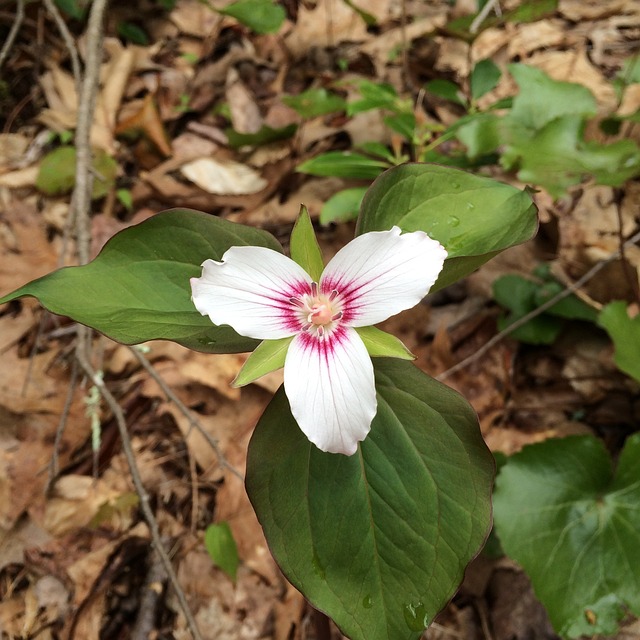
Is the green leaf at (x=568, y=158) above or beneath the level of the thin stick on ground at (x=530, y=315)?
above

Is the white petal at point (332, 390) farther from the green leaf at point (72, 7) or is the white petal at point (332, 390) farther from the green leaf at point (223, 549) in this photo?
the green leaf at point (72, 7)

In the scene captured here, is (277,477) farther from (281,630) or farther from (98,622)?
(98,622)

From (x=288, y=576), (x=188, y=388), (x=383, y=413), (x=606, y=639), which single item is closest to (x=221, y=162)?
(x=188, y=388)

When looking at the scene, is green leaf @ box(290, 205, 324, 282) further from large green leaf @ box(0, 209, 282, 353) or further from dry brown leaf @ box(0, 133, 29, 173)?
dry brown leaf @ box(0, 133, 29, 173)

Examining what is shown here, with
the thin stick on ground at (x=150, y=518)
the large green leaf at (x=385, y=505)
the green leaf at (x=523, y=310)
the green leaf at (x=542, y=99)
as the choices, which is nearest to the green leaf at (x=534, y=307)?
the green leaf at (x=523, y=310)

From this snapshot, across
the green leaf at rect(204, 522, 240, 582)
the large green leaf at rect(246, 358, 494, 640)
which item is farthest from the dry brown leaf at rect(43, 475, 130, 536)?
the large green leaf at rect(246, 358, 494, 640)
